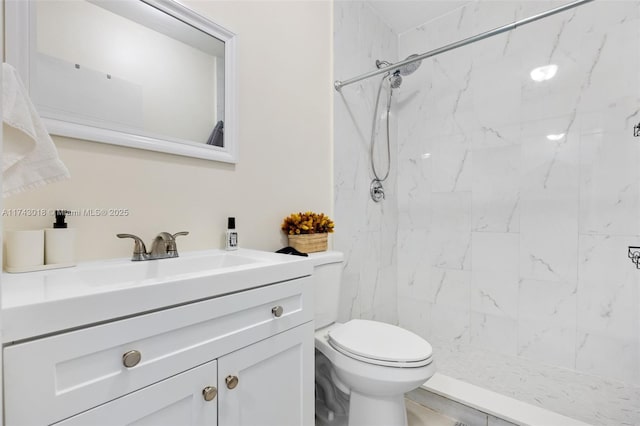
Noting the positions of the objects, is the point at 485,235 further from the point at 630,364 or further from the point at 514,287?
the point at 630,364

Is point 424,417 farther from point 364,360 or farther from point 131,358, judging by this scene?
point 131,358

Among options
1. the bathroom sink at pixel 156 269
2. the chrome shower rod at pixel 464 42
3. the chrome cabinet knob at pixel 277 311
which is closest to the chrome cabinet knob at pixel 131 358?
the bathroom sink at pixel 156 269

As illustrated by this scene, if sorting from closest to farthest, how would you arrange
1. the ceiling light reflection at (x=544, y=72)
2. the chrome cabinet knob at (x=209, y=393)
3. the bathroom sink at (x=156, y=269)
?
the chrome cabinet knob at (x=209, y=393) → the bathroom sink at (x=156, y=269) → the ceiling light reflection at (x=544, y=72)

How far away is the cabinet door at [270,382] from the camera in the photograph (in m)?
0.88

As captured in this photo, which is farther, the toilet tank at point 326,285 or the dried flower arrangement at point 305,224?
the dried flower arrangement at point 305,224

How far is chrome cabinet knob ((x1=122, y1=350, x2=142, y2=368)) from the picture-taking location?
0.67 metres

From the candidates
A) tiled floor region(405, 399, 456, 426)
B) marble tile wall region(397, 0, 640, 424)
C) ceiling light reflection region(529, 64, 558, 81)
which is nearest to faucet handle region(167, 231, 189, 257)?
tiled floor region(405, 399, 456, 426)

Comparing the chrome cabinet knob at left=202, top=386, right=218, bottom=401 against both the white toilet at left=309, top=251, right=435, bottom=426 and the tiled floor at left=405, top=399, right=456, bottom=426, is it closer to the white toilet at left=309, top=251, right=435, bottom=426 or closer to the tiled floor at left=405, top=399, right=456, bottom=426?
the white toilet at left=309, top=251, right=435, bottom=426

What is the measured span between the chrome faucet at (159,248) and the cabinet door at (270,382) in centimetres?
48

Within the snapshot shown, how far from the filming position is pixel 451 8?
7.47 ft

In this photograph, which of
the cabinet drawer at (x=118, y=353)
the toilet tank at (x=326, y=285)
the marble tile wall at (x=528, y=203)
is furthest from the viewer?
the marble tile wall at (x=528, y=203)

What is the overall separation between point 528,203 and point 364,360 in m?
1.54

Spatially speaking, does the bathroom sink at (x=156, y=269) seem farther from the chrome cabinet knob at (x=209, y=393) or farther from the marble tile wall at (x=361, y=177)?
the marble tile wall at (x=361, y=177)

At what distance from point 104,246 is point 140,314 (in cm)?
50
